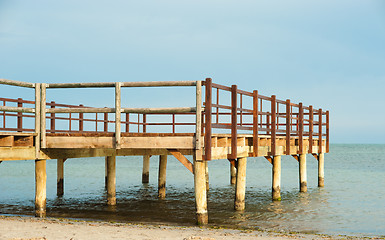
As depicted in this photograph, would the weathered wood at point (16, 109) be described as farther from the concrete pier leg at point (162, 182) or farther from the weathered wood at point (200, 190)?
the concrete pier leg at point (162, 182)

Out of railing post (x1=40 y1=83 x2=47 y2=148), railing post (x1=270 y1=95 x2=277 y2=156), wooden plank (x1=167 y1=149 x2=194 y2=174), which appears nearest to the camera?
wooden plank (x1=167 y1=149 x2=194 y2=174)

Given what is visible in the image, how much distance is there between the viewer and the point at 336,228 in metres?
14.8

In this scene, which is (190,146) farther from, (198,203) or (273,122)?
(273,122)

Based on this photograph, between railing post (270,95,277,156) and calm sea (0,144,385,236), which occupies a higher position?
railing post (270,95,277,156)

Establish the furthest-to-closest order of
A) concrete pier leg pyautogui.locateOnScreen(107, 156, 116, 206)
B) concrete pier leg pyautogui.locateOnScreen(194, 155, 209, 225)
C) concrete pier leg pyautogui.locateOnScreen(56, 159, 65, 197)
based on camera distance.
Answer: concrete pier leg pyautogui.locateOnScreen(56, 159, 65, 197), concrete pier leg pyautogui.locateOnScreen(107, 156, 116, 206), concrete pier leg pyautogui.locateOnScreen(194, 155, 209, 225)

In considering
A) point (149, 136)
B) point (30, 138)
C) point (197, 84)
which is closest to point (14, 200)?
point (30, 138)

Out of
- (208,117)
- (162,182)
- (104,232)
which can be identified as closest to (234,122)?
(208,117)

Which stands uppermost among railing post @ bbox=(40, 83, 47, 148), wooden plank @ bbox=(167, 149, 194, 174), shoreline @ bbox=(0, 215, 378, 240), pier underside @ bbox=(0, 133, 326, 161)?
railing post @ bbox=(40, 83, 47, 148)

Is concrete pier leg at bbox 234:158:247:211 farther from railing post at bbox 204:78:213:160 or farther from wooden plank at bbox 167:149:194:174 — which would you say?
railing post at bbox 204:78:213:160

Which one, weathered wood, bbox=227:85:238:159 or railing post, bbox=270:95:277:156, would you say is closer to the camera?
weathered wood, bbox=227:85:238:159

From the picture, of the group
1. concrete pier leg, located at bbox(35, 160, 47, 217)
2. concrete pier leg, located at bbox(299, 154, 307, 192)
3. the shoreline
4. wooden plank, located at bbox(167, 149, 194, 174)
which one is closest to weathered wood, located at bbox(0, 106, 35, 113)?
concrete pier leg, located at bbox(35, 160, 47, 217)

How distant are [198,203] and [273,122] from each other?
5.71m

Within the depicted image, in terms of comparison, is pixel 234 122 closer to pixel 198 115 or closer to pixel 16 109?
pixel 198 115

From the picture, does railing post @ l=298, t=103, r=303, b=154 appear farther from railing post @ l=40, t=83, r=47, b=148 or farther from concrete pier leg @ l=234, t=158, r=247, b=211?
railing post @ l=40, t=83, r=47, b=148
